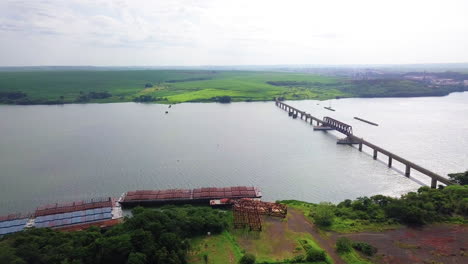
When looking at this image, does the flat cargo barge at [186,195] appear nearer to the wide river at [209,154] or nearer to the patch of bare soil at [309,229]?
the wide river at [209,154]

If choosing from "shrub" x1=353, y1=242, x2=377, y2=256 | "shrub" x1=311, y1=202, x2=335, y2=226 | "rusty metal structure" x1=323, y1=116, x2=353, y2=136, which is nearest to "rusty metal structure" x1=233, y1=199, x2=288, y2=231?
"shrub" x1=311, y1=202, x2=335, y2=226

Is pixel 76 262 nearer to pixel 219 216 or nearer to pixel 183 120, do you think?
pixel 219 216

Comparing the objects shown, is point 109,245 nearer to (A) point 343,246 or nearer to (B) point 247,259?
(B) point 247,259

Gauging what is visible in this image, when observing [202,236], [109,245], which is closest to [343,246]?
[202,236]

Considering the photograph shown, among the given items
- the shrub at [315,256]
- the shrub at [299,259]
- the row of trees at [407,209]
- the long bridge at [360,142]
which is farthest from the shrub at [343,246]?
the long bridge at [360,142]

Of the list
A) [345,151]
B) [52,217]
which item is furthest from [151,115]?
[52,217]

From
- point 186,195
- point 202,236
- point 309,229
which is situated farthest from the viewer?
point 186,195
